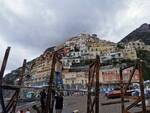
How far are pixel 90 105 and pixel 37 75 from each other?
162146 mm

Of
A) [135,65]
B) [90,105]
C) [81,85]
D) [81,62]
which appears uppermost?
[81,62]

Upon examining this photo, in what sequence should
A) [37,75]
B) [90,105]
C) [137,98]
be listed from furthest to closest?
[37,75]
[90,105]
[137,98]

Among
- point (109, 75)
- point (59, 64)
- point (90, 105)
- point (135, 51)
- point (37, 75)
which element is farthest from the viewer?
point (135, 51)

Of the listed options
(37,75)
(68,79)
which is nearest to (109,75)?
(68,79)

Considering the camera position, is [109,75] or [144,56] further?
[144,56]

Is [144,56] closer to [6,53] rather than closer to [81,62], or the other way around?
[81,62]

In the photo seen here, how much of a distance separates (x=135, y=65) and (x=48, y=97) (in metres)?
4.41

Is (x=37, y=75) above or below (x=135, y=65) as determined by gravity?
above

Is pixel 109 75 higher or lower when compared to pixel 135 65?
higher

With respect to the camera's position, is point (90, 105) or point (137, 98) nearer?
point (137, 98)

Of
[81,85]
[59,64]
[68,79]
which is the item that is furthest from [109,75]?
[59,64]

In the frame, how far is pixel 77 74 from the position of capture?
16300 cm

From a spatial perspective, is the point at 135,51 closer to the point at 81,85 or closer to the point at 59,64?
the point at 81,85

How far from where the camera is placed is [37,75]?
7023 inches
